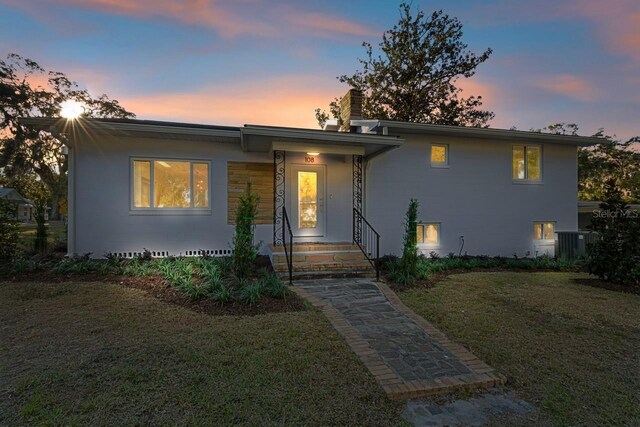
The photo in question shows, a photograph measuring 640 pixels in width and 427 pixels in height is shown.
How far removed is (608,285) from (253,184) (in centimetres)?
866

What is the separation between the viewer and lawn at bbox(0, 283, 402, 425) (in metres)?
2.58

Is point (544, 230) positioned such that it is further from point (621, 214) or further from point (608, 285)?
point (608, 285)

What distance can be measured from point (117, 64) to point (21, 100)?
14035 millimetres

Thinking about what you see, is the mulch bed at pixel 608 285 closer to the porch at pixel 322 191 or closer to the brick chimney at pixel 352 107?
the porch at pixel 322 191

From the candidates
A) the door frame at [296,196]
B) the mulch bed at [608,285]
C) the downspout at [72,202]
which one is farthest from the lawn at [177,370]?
the mulch bed at [608,285]

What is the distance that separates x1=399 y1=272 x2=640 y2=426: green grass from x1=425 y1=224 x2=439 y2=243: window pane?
284cm

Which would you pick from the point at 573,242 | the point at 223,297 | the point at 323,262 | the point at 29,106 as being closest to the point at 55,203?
the point at 29,106

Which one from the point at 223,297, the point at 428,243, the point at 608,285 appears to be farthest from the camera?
the point at 428,243

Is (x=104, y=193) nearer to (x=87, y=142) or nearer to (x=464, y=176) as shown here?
(x=87, y=142)

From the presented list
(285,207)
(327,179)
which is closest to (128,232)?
(285,207)

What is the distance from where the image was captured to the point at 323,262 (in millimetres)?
7363

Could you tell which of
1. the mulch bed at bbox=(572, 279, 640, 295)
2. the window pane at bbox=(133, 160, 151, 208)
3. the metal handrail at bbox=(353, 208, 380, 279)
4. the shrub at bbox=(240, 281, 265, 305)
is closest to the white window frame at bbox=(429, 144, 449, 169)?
the metal handrail at bbox=(353, 208, 380, 279)

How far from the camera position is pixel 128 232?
8.16 meters

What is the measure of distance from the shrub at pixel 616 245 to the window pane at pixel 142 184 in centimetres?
1090
